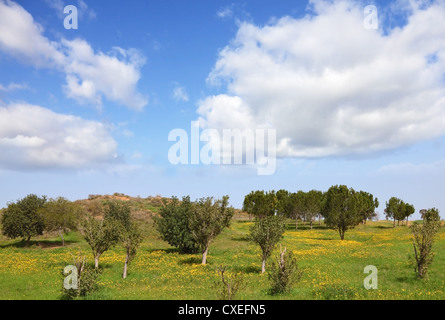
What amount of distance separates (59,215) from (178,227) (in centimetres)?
2376

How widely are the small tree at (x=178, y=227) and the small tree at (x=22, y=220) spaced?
922 inches

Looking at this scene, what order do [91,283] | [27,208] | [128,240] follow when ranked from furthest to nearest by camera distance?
[27,208] < [128,240] < [91,283]

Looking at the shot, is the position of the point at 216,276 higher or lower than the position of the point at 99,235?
lower

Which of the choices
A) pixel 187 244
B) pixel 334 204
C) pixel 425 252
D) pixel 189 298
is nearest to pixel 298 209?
pixel 334 204

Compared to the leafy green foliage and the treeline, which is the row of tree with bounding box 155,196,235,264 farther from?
the leafy green foliage

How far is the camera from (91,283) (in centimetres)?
2138

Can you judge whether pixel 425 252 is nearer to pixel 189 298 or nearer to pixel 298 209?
pixel 189 298

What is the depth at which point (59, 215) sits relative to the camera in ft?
172

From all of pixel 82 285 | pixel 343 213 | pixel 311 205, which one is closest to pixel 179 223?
pixel 82 285

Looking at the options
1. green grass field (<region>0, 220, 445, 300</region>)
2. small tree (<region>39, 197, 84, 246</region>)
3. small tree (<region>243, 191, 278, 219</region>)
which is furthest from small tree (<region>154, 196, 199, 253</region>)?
small tree (<region>243, 191, 278, 219</region>)

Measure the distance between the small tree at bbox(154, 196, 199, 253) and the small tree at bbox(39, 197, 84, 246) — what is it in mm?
18953

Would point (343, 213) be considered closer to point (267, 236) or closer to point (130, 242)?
point (267, 236)

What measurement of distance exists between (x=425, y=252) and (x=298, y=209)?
7311cm

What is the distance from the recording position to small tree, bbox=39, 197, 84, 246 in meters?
52.0
